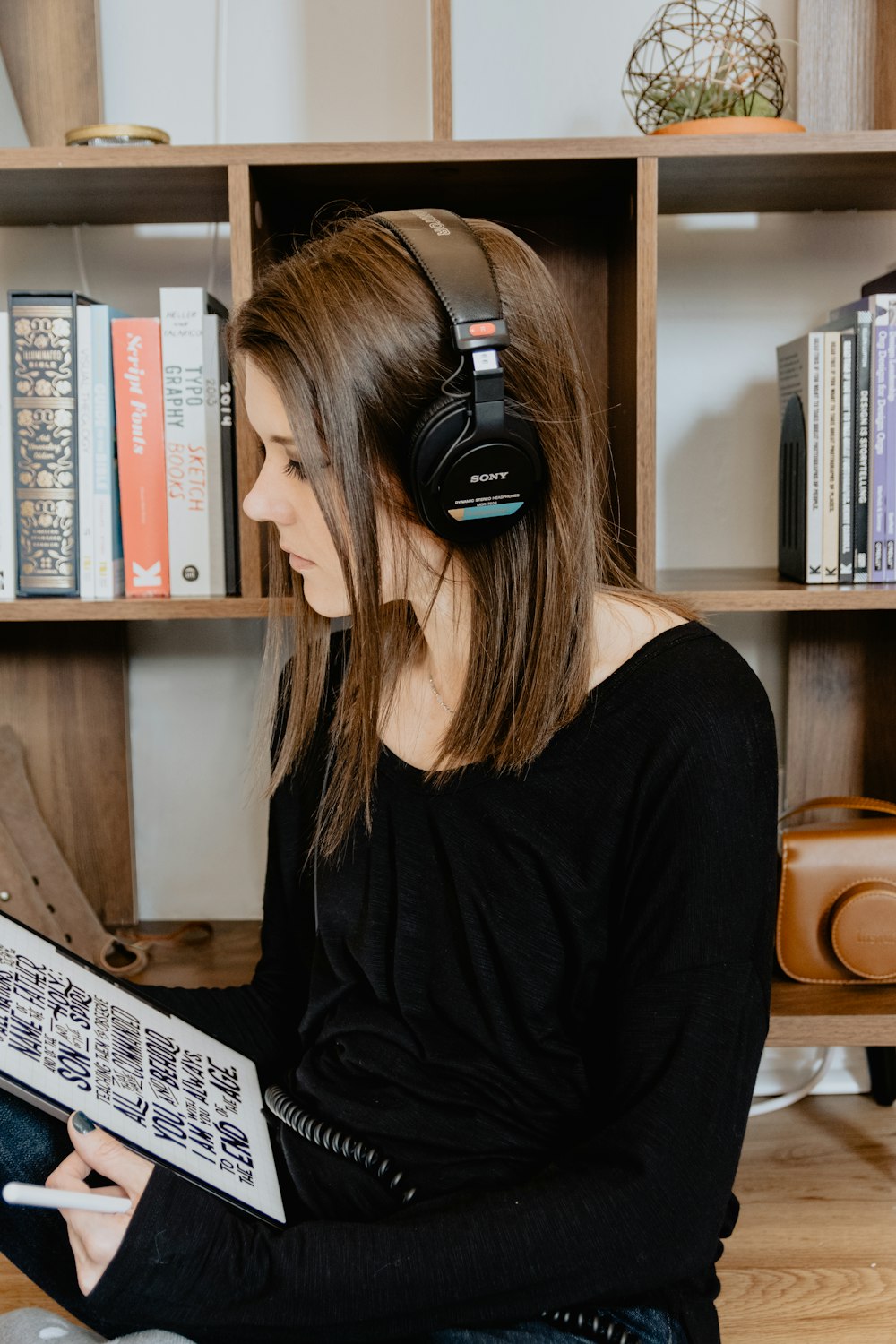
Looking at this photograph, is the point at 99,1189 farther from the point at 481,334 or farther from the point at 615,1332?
the point at 481,334

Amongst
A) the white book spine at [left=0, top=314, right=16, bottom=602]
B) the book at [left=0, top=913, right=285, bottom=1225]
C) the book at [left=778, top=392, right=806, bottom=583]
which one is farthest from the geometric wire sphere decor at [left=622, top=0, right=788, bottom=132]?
the book at [left=0, top=913, right=285, bottom=1225]

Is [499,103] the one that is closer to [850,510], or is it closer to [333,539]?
→ [850,510]

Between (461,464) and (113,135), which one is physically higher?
(113,135)

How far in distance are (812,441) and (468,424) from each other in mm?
569

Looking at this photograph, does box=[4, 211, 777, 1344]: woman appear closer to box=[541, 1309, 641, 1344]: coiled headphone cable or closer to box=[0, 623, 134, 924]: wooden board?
box=[541, 1309, 641, 1344]: coiled headphone cable

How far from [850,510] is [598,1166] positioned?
0.73 m

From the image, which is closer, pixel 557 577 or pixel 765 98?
pixel 557 577

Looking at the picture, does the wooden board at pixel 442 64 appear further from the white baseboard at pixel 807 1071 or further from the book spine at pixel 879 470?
the white baseboard at pixel 807 1071

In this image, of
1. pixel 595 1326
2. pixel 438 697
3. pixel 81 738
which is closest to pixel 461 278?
pixel 438 697

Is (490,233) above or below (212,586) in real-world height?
above

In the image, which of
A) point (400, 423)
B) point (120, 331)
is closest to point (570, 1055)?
point (400, 423)

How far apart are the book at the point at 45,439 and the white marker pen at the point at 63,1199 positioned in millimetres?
678

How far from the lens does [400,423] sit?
2.72ft

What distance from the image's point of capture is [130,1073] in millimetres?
834
